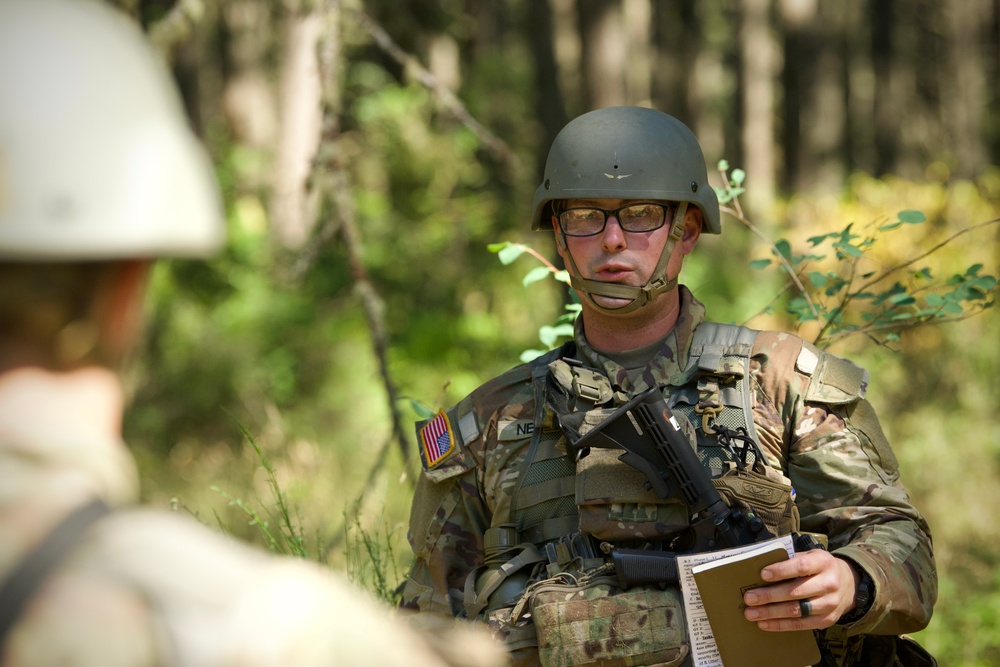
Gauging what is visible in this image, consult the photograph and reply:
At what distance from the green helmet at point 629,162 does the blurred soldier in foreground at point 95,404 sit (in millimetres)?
2034

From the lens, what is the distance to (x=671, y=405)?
3.02 m

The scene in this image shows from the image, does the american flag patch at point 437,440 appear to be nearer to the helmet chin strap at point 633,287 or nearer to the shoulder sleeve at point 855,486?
the helmet chin strap at point 633,287

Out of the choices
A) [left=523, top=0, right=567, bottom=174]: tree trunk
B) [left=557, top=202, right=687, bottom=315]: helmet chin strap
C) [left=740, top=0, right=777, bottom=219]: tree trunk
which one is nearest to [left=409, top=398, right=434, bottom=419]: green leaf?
[left=557, top=202, right=687, bottom=315]: helmet chin strap

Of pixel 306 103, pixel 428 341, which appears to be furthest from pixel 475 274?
pixel 306 103

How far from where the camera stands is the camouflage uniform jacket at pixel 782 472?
2826 millimetres

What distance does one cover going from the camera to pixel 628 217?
3.20 m

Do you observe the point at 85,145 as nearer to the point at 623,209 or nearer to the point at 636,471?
the point at 636,471

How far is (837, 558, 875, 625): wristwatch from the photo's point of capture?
2.68m

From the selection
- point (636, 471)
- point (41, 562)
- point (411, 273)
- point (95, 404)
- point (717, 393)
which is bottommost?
point (41, 562)

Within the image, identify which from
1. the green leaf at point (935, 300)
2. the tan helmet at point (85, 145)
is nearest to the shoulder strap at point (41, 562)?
the tan helmet at point (85, 145)

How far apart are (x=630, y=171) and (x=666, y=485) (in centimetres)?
96

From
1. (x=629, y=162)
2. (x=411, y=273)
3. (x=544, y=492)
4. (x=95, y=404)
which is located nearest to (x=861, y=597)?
(x=544, y=492)

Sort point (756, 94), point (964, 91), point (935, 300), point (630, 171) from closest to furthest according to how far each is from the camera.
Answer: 1. point (630, 171)
2. point (935, 300)
3. point (756, 94)
4. point (964, 91)

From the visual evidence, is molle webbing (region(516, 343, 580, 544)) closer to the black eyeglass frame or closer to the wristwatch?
the black eyeglass frame
